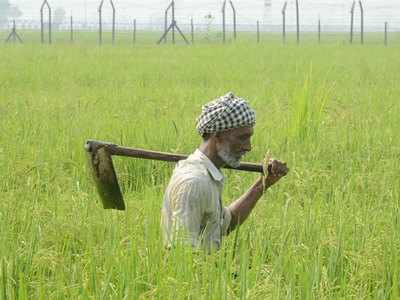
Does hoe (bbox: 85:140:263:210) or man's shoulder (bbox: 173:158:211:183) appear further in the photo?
hoe (bbox: 85:140:263:210)

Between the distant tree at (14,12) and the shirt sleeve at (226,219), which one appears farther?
the distant tree at (14,12)

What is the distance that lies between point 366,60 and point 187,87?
296 inches

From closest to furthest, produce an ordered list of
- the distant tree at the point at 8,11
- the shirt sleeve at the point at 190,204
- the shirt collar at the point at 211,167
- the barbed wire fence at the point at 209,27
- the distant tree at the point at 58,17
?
the shirt sleeve at the point at 190,204 < the shirt collar at the point at 211,167 < the barbed wire fence at the point at 209,27 < the distant tree at the point at 58,17 < the distant tree at the point at 8,11

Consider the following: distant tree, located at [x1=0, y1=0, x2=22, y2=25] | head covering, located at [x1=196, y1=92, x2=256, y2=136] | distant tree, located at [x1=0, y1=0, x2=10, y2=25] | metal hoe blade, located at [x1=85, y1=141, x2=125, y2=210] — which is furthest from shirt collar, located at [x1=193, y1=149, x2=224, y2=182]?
distant tree, located at [x1=0, y1=0, x2=22, y2=25]

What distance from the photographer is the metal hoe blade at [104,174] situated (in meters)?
3.41

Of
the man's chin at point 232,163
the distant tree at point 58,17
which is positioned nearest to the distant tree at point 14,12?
the distant tree at point 58,17

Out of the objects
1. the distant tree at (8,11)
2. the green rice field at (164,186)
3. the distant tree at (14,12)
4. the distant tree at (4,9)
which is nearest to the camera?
the green rice field at (164,186)

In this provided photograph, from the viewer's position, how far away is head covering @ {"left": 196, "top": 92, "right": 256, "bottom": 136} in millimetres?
3176

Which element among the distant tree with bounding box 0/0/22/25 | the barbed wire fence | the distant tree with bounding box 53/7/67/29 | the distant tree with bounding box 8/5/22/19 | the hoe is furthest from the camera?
the distant tree with bounding box 8/5/22/19

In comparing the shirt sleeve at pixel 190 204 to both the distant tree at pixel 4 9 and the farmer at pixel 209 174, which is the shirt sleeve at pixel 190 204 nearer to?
the farmer at pixel 209 174

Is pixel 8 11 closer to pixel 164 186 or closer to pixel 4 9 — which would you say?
pixel 4 9

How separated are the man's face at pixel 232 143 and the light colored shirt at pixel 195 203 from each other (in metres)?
0.06

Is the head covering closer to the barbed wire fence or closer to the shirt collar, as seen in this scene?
the shirt collar

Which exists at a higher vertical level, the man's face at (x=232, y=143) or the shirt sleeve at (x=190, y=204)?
the man's face at (x=232, y=143)
